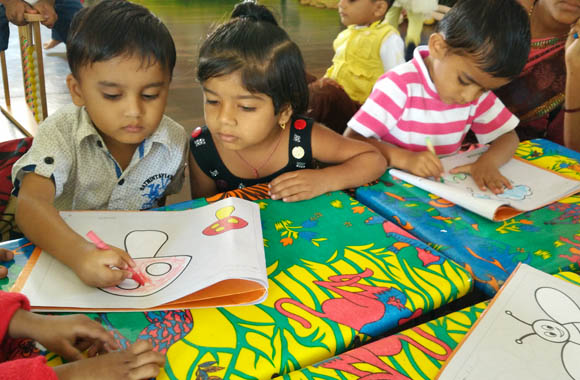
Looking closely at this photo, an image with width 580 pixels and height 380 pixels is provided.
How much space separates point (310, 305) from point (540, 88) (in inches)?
48.7

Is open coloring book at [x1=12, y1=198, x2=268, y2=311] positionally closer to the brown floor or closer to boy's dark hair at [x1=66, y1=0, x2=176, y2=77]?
boy's dark hair at [x1=66, y1=0, x2=176, y2=77]

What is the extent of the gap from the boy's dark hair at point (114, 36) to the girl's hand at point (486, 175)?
0.62 meters

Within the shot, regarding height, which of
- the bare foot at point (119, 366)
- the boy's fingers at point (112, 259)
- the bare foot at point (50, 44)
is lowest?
the bare foot at point (50, 44)

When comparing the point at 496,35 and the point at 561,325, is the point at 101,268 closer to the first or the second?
the point at 561,325

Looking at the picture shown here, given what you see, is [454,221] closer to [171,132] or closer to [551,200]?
[551,200]

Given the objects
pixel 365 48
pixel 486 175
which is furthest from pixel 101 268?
pixel 365 48

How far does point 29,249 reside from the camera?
25.9 inches

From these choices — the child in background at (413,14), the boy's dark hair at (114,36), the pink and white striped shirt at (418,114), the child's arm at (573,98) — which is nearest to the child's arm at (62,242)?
the boy's dark hair at (114,36)

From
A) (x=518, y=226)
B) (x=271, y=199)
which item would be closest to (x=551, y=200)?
(x=518, y=226)

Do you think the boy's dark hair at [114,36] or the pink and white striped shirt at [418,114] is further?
the pink and white striped shirt at [418,114]

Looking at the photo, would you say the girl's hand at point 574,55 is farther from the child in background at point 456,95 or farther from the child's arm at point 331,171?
the child's arm at point 331,171

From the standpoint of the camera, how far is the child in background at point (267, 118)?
896 millimetres

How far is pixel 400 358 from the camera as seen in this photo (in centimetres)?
50

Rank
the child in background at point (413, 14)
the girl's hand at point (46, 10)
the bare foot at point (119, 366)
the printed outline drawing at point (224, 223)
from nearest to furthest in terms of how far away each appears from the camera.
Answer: the bare foot at point (119, 366) < the printed outline drawing at point (224, 223) < the girl's hand at point (46, 10) < the child in background at point (413, 14)
